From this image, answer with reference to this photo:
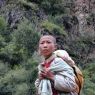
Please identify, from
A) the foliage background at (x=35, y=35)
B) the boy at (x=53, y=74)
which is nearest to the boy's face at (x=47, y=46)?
the boy at (x=53, y=74)

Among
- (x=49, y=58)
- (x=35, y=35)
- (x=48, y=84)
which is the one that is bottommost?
(x=35, y=35)

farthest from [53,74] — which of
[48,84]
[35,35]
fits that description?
[35,35]

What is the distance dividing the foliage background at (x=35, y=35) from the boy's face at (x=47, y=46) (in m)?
13.7

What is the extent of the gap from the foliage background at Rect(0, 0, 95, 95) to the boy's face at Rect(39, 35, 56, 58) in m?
13.7

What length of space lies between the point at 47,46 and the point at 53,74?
15 centimetres

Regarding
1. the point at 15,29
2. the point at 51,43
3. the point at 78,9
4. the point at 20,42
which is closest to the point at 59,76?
the point at 51,43

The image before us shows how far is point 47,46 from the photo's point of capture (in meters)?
2.11

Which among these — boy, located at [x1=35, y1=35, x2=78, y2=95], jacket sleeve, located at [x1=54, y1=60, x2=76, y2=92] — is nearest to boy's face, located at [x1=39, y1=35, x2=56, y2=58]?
boy, located at [x1=35, y1=35, x2=78, y2=95]

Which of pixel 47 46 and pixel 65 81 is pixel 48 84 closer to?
pixel 65 81

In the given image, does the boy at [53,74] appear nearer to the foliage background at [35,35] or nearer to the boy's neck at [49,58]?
the boy's neck at [49,58]

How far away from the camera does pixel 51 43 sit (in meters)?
2.12

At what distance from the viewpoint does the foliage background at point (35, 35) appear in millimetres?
16484

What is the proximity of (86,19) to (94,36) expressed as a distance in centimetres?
128

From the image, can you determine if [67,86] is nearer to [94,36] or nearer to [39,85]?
[39,85]
